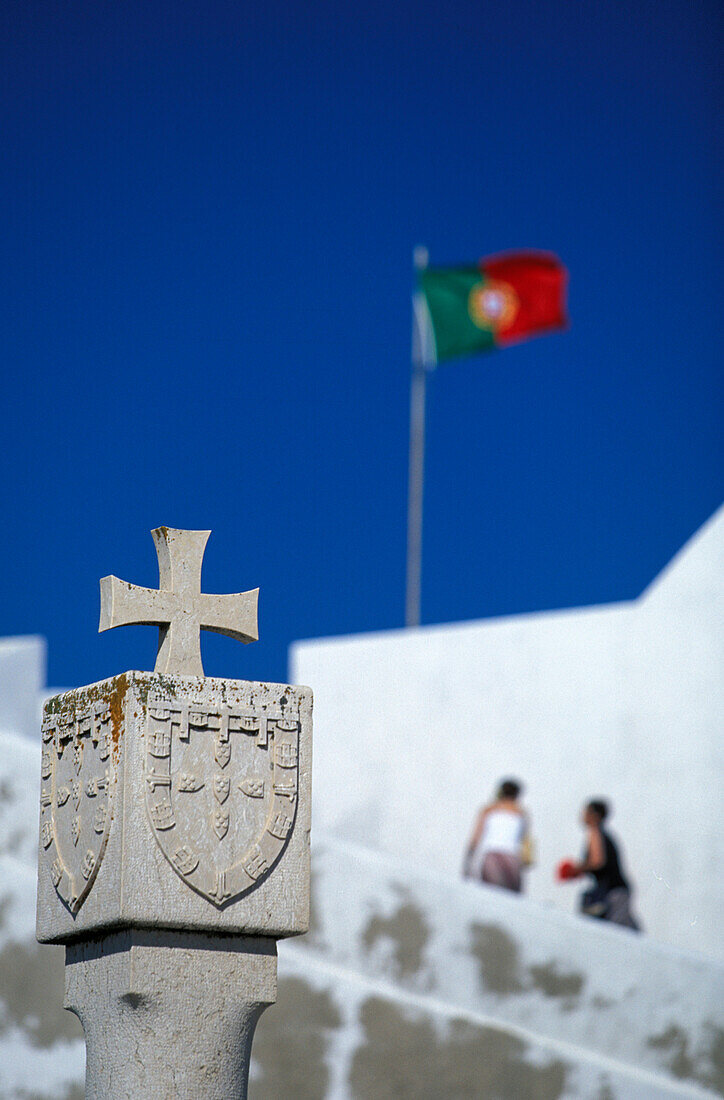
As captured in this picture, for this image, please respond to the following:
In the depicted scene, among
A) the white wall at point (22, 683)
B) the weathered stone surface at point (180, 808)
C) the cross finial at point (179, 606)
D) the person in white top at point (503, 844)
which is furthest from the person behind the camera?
the white wall at point (22, 683)

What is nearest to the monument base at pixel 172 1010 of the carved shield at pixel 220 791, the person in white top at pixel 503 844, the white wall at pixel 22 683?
the carved shield at pixel 220 791

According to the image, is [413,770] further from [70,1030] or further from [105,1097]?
[105,1097]

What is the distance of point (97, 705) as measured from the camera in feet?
12.3

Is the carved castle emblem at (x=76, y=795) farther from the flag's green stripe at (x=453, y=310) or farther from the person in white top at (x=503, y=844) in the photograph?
the flag's green stripe at (x=453, y=310)

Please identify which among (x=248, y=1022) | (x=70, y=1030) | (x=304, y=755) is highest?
(x=304, y=755)

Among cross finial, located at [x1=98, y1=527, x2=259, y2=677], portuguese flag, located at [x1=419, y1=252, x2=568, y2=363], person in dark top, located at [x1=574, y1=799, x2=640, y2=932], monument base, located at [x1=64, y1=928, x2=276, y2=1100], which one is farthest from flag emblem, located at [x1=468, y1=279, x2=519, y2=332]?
monument base, located at [x1=64, y1=928, x2=276, y2=1100]

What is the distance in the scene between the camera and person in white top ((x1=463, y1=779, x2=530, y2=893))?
8125 millimetres

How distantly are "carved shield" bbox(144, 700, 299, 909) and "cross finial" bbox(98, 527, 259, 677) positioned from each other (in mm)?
189

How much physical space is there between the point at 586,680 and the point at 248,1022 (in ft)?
23.6

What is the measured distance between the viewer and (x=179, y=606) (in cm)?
391

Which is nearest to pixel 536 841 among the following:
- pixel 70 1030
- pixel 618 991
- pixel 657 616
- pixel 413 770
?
pixel 413 770

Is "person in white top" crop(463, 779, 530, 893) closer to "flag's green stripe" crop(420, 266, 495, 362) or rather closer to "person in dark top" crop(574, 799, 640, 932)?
"person in dark top" crop(574, 799, 640, 932)

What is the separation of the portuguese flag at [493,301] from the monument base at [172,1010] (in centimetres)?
1093

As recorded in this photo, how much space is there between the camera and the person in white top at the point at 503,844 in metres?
8.12
